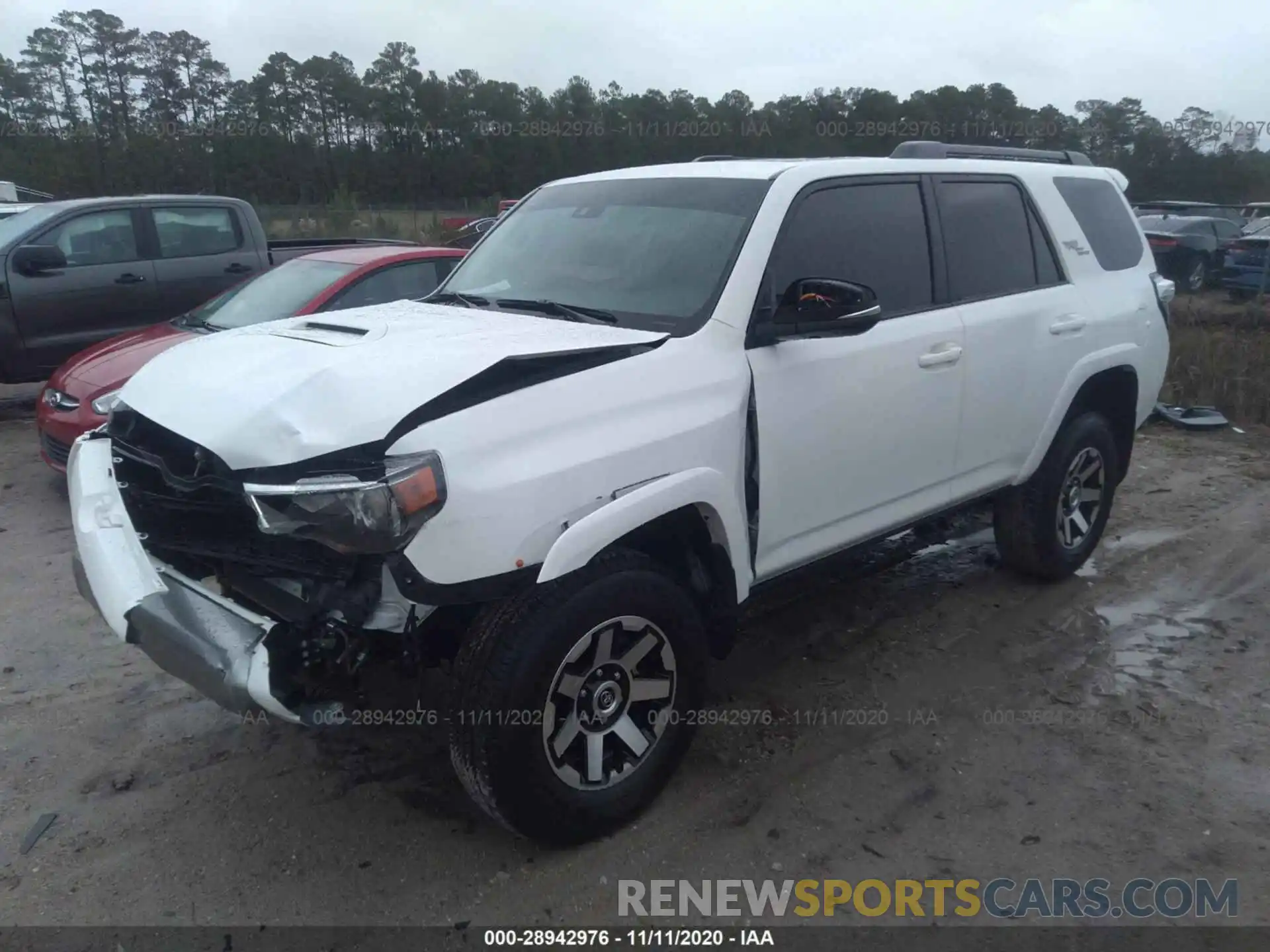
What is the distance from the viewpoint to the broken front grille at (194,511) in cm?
279

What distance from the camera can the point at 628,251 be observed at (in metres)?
3.79

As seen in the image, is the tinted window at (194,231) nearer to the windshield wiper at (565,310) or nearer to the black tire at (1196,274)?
the windshield wiper at (565,310)

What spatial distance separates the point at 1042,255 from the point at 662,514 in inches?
108

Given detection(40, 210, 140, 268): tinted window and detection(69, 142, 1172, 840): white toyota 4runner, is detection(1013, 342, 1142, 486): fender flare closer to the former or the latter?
detection(69, 142, 1172, 840): white toyota 4runner

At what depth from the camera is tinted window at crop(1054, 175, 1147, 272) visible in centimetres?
502

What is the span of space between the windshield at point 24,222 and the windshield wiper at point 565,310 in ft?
21.9

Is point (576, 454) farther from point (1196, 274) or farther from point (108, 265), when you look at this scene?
point (1196, 274)

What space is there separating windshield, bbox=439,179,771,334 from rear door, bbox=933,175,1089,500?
1158 millimetres

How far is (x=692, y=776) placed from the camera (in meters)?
3.52

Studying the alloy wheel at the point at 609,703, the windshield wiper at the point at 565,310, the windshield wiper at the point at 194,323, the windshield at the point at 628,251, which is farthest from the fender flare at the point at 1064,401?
the windshield wiper at the point at 194,323

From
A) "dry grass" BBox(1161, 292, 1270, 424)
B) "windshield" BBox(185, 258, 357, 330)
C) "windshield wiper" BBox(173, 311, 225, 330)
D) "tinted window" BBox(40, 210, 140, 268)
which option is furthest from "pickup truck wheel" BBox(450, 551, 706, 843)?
"tinted window" BBox(40, 210, 140, 268)

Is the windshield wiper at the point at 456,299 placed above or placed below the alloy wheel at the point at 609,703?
above

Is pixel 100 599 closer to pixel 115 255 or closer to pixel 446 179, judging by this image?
pixel 115 255

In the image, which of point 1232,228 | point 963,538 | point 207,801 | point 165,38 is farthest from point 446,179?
point 207,801
